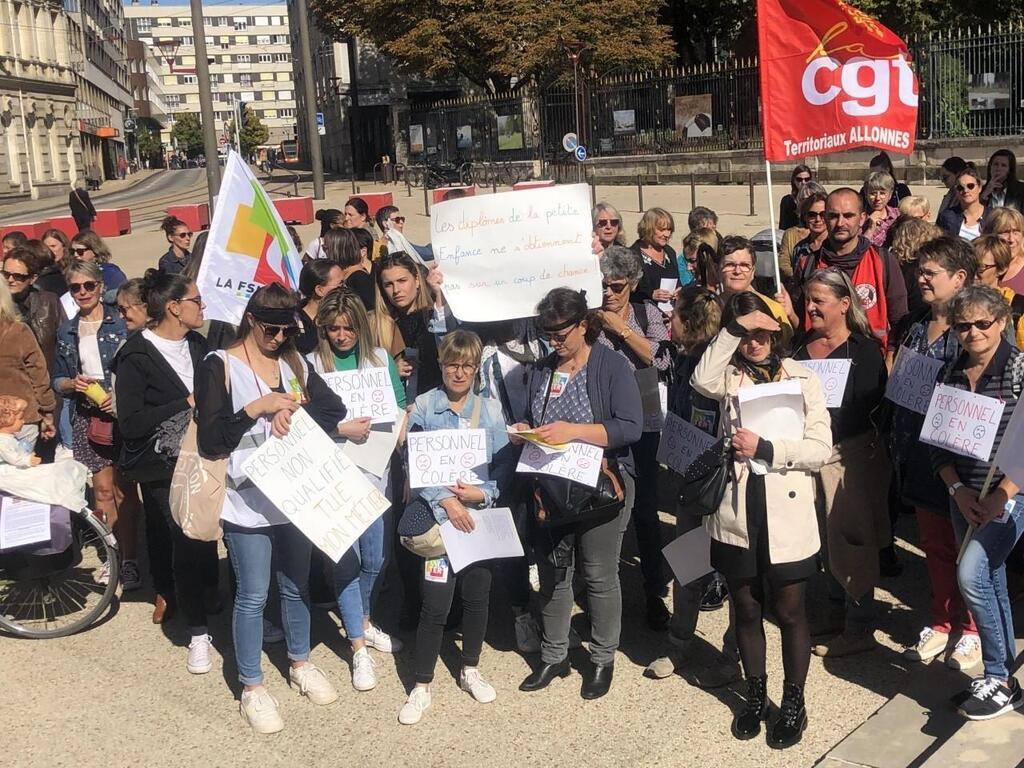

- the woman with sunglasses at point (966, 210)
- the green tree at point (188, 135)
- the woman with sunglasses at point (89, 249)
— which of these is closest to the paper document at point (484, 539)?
the woman with sunglasses at point (89, 249)

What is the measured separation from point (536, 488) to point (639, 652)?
1114mm

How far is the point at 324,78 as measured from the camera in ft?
216

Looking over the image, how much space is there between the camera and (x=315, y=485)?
14.7ft

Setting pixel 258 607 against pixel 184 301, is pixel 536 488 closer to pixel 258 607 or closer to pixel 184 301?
pixel 258 607

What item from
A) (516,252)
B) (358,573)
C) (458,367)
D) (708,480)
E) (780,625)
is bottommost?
(780,625)

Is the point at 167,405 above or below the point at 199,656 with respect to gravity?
above

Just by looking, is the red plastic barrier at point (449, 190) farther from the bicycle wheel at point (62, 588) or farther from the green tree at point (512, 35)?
the green tree at point (512, 35)

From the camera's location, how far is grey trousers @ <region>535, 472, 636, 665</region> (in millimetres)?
4605

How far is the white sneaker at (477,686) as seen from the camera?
15.5ft

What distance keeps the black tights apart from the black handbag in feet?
1.05

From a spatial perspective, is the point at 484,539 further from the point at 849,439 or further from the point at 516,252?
the point at 849,439

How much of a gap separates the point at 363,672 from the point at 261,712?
510mm

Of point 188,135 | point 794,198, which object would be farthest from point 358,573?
point 188,135

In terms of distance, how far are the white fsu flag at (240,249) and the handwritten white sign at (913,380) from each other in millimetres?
3037
